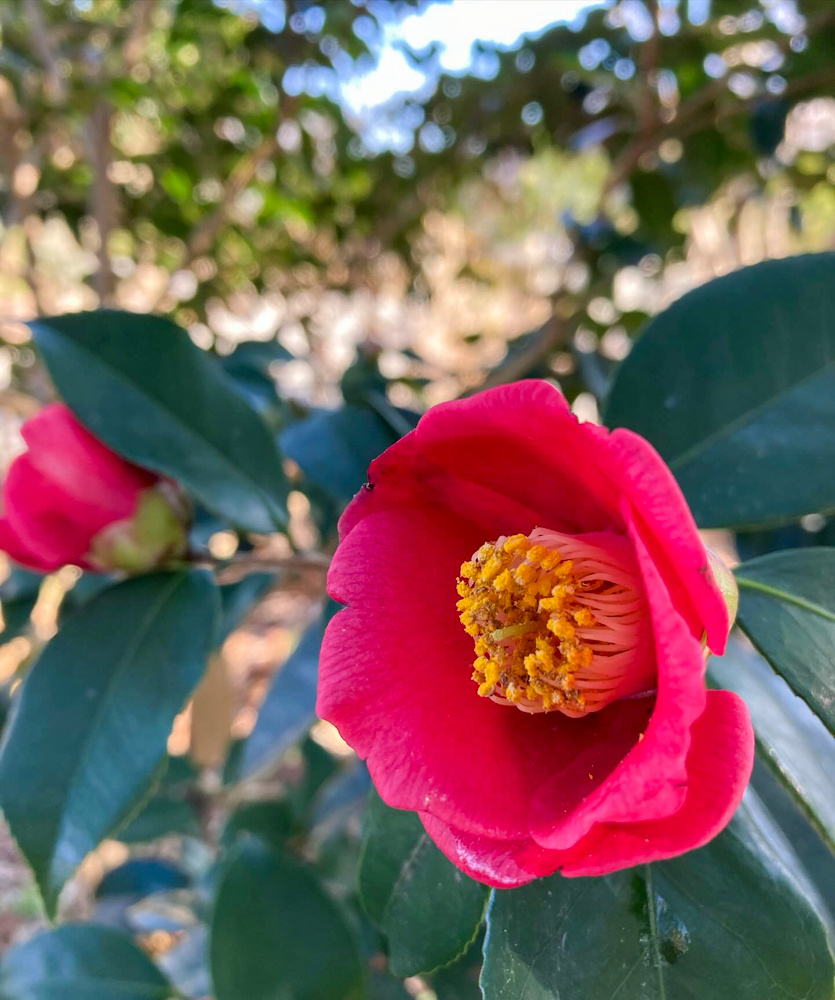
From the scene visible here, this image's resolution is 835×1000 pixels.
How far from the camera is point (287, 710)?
80cm

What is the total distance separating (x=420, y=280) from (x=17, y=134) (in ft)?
3.14

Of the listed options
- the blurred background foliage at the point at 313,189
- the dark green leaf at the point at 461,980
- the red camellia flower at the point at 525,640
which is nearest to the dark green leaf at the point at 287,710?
the blurred background foliage at the point at 313,189

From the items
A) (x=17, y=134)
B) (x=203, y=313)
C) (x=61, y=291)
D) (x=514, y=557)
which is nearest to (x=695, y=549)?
(x=514, y=557)

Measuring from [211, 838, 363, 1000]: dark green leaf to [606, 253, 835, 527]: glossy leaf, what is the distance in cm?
57

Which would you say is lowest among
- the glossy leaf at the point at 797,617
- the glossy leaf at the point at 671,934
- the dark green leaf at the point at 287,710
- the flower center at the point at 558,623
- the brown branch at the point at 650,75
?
the dark green leaf at the point at 287,710

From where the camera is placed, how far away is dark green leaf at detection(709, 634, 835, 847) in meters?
0.33

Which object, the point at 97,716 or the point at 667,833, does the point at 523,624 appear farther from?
the point at 97,716

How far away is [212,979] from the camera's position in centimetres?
69

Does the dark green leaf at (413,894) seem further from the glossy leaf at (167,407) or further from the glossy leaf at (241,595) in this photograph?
the glossy leaf at (241,595)

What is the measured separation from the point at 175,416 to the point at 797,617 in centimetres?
47

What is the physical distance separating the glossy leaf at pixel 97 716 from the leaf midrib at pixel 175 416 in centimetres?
9

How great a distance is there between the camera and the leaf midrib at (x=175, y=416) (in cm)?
57

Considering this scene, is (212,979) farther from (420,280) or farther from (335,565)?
A: (420,280)

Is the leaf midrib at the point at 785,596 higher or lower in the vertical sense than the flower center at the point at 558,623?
lower
